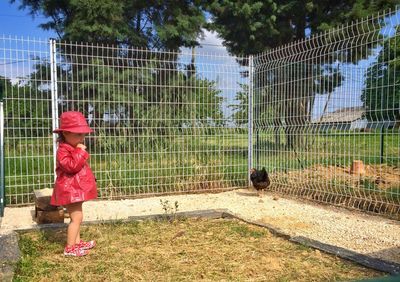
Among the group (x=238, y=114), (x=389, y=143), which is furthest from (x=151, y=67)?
(x=389, y=143)

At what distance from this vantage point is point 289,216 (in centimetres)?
599

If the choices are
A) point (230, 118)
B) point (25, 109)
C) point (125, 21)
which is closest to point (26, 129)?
point (25, 109)

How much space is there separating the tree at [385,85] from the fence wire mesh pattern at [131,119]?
2884 mm

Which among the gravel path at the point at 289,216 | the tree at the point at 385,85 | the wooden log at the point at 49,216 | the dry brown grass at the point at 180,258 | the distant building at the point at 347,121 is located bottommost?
the gravel path at the point at 289,216

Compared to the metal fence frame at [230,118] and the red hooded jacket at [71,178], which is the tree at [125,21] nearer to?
the metal fence frame at [230,118]

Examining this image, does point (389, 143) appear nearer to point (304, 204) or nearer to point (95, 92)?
point (304, 204)

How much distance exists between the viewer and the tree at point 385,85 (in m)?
5.41

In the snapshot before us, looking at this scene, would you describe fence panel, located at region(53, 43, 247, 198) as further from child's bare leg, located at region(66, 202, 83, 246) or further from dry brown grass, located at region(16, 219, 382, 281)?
child's bare leg, located at region(66, 202, 83, 246)

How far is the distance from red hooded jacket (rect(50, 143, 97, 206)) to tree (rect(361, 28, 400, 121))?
3.69m

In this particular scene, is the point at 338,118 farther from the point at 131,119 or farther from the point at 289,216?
the point at 131,119

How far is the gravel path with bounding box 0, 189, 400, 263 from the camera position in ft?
15.5

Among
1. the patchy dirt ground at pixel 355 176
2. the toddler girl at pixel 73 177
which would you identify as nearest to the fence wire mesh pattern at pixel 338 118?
the patchy dirt ground at pixel 355 176

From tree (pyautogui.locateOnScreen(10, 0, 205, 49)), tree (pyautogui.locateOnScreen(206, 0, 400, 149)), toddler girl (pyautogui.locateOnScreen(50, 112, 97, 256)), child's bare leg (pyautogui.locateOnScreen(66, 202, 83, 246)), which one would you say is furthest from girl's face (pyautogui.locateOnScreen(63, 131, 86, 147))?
tree (pyautogui.locateOnScreen(10, 0, 205, 49))

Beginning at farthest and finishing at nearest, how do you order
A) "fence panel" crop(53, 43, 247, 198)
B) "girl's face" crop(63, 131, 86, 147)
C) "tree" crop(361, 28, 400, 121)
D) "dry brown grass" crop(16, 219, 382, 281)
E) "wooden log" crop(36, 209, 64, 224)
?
1. "fence panel" crop(53, 43, 247, 198)
2. "wooden log" crop(36, 209, 64, 224)
3. "tree" crop(361, 28, 400, 121)
4. "girl's face" crop(63, 131, 86, 147)
5. "dry brown grass" crop(16, 219, 382, 281)
